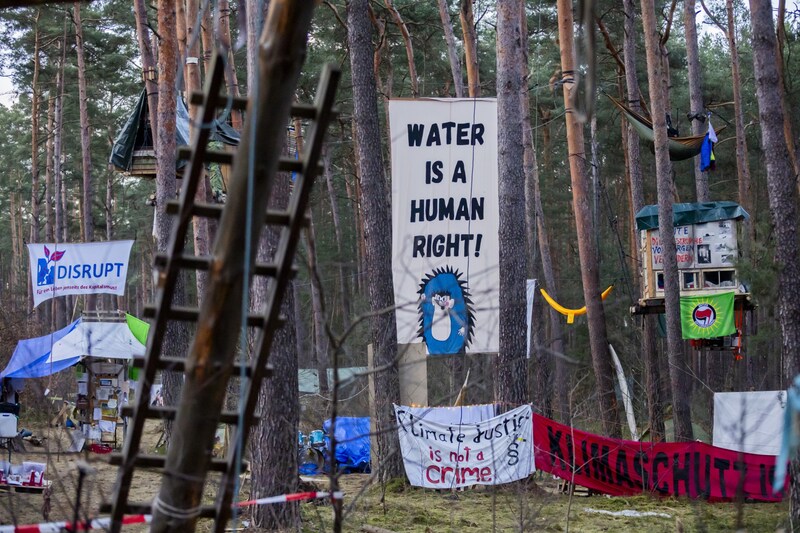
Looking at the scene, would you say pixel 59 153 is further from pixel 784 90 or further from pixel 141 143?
pixel 784 90

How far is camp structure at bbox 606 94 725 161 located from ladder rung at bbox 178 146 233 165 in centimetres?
1653

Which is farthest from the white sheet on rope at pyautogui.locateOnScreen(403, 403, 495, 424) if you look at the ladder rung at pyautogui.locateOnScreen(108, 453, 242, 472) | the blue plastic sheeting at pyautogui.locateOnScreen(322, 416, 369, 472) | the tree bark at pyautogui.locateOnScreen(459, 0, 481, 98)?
the ladder rung at pyautogui.locateOnScreen(108, 453, 242, 472)

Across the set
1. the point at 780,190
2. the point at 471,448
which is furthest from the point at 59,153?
the point at 780,190

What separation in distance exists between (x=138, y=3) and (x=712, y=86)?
73.0 ft

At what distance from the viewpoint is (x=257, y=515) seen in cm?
985

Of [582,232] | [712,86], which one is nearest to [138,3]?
[582,232]

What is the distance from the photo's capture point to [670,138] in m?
19.7

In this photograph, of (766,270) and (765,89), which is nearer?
(765,89)

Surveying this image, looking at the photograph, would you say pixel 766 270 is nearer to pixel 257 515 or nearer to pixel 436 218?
pixel 436 218

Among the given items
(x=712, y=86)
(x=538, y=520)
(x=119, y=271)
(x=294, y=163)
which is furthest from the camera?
(x=712, y=86)

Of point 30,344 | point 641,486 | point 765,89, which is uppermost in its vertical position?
point 765,89

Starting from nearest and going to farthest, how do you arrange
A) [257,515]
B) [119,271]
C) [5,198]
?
[257,515] < [119,271] < [5,198]

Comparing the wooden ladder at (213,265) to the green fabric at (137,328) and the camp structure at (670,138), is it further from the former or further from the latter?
the camp structure at (670,138)

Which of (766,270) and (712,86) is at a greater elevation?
(712,86)
